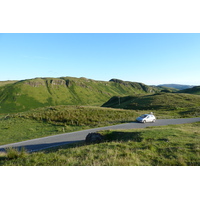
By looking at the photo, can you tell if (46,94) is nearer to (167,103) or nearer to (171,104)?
(167,103)

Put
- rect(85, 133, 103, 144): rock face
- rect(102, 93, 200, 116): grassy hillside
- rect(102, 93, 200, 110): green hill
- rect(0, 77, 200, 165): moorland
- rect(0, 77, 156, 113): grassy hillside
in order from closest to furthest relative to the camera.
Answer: rect(0, 77, 200, 165): moorland → rect(85, 133, 103, 144): rock face → rect(102, 93, 200, 116): grassy hillside → rect(102, 93, 200, 110): green hill → rect(0, 77, 156, 113): grassy hillside

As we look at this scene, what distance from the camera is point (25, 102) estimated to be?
439 feet

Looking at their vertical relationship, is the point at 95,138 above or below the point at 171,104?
above

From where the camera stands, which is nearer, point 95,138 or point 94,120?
point 95,138

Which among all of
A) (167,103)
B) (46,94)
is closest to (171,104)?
(167,103)

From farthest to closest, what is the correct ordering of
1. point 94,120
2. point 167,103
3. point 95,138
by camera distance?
point 167,103 → point 94,120 → point 95,138

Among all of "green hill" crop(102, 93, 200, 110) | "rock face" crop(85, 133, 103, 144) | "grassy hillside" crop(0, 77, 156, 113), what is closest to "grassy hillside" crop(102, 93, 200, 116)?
"green hill" crop(102, 93, 200, 110)

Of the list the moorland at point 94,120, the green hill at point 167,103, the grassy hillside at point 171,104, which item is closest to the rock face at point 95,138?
the moorland at point 94,120

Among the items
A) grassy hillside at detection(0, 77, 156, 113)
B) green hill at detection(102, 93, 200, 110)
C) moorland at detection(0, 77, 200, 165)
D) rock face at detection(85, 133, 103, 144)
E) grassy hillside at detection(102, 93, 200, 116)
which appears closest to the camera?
moorland at detection(0, 77, 200, 165)

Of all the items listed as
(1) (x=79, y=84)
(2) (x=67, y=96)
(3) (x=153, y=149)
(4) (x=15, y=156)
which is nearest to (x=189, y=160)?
(3) (x=153, y=149)

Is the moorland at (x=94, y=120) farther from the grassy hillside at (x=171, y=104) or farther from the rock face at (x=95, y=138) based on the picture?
the rock face at (x=95, y=138)

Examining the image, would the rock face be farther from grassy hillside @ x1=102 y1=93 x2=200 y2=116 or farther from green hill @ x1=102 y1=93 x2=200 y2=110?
green hill @ x1=102 y1=93 x2=200 y2=110

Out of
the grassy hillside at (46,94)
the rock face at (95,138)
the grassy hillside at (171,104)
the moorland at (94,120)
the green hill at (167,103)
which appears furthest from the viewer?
the grassy hillside at (46,94)

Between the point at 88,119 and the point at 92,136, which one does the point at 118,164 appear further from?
the point at 88,119
